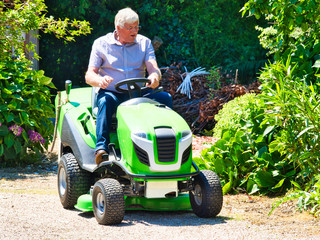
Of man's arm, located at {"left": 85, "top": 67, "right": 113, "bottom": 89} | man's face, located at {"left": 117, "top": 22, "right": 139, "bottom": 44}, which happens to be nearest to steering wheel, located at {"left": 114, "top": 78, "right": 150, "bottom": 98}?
man's arm, located at {"left": 85, "top": 67, "right": 113, "bottom": 89}

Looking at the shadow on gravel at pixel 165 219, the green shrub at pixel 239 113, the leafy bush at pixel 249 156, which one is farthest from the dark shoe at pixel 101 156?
the green shrub at pixel 239 113

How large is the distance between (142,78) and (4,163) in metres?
2.79

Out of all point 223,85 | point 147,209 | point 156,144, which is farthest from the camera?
point 223,85

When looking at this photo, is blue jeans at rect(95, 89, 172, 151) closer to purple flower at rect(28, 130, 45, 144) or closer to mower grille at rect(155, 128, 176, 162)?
mower grille at rect(155, 128, 176, 162)

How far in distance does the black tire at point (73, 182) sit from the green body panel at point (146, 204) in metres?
0.14

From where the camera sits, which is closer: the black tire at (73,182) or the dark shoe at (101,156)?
the dark shoe at (101,156)

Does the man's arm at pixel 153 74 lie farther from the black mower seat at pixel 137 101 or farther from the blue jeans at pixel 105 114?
the blue jeans at pixel 105 114

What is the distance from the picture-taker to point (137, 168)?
4.22 m

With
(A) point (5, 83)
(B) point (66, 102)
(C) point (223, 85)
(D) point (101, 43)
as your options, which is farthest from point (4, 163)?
(C) point (223, 85)

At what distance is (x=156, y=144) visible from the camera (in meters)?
4.21

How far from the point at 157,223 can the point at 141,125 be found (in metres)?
0.75

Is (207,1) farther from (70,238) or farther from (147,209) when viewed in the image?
(70,238)

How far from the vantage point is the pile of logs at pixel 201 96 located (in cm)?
899

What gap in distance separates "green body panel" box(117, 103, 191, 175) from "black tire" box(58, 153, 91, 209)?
0.58m
